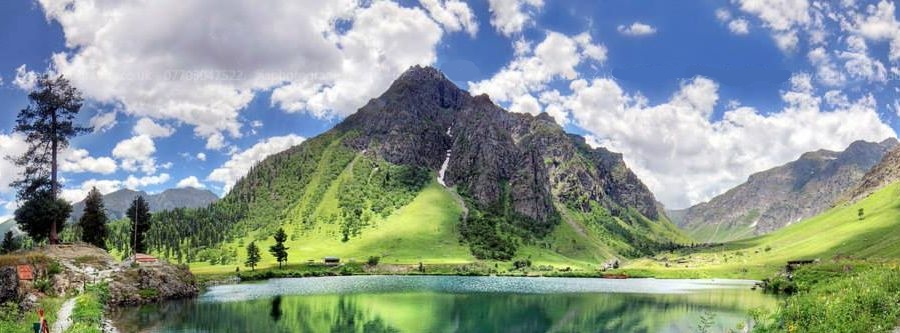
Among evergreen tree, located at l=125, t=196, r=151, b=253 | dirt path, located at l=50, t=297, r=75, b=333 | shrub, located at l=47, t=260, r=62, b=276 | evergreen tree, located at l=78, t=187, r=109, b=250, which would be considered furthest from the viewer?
evergreen tree, located at l=125, t=196, r=151, b=253

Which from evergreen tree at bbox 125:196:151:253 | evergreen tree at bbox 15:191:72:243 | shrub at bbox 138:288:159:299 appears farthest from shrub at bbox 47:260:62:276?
evergreen tree at bbox 125:196:151:253

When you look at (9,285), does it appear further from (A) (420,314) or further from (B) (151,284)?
(A) (420,314)

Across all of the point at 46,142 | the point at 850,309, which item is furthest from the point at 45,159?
the point at 850,309

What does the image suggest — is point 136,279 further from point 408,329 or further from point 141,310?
point 408,329

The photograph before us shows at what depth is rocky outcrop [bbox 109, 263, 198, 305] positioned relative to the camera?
83.3 meters

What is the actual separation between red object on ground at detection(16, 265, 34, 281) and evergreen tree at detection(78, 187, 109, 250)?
71.8 m

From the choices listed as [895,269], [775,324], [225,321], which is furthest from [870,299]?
[225,321]

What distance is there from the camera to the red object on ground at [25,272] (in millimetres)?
56344

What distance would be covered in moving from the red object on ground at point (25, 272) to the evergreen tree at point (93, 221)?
236 ft

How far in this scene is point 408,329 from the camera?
61.8 m

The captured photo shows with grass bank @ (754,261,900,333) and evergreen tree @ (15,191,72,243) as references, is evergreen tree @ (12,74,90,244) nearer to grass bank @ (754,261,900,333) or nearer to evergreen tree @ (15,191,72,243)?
evergreen tree @ (15,191,72,243)

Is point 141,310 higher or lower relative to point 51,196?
lower

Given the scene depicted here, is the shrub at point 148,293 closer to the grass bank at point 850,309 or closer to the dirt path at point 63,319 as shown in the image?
the dirt path at point 63,319

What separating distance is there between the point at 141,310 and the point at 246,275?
319 ft
